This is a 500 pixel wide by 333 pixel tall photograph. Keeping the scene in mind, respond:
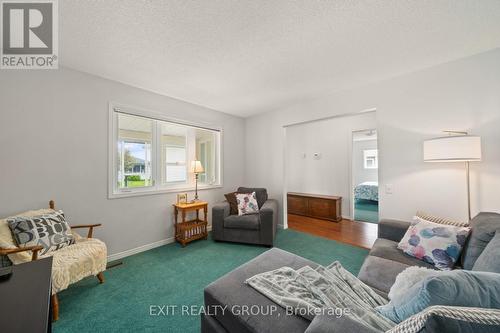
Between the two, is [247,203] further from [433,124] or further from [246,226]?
[433,124]

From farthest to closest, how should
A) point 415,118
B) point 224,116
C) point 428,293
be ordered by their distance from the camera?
point 224,116, point 415,118, point 428,293

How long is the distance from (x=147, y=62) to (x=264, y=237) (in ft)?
9.16

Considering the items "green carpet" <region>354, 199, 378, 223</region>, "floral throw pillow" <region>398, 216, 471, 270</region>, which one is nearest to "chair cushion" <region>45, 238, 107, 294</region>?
"floral throw pillow" <region>398, 216, 471, 270</region>

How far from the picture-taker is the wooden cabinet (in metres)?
4.32

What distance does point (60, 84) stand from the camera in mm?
2217

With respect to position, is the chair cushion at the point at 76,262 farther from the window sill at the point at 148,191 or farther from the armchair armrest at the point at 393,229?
Result: the armchair armrest at the point at 393,229

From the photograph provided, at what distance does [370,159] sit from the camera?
6645mm

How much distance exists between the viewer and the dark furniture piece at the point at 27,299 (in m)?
0.66

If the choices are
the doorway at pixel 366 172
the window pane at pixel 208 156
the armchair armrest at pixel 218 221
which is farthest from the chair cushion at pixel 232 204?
the doorway at pixel 366 172

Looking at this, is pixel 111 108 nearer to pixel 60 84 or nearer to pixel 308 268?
pixel 60 84

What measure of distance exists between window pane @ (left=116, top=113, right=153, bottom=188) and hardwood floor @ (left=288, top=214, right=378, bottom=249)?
2.95 metres

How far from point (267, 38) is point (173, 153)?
2.42 m

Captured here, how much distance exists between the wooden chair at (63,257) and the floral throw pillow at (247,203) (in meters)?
1.93

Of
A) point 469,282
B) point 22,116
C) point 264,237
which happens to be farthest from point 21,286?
point 264,237
